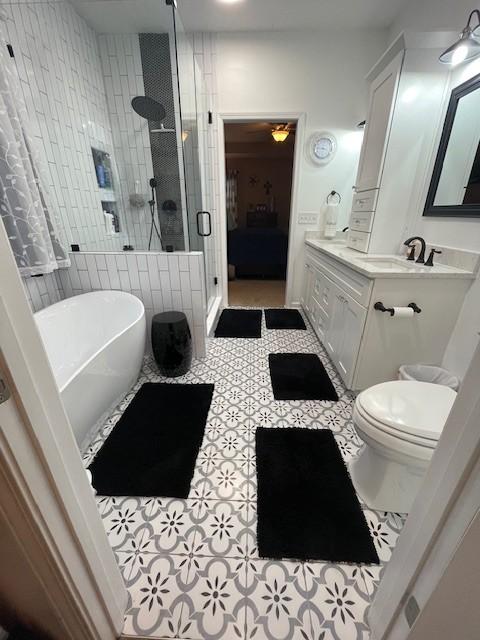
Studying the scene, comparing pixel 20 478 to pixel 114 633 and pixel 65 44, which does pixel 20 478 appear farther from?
pixel 65 44

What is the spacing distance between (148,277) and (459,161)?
7.82 ft

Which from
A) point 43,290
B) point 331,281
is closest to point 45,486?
point 43,290

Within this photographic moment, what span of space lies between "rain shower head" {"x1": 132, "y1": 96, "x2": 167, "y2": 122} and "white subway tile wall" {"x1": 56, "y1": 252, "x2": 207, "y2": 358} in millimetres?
1367

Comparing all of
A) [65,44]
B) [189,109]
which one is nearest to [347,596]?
[189,109]

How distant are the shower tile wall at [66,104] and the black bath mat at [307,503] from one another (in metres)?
2.13

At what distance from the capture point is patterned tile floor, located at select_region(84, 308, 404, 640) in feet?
2.91

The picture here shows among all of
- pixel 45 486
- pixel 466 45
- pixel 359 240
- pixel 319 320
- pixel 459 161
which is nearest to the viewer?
pixel 45 486

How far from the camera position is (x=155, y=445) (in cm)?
153

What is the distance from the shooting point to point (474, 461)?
467mm

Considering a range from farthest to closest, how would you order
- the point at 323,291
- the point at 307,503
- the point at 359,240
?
the point at 323,291
the point at 359,240
the point at 307,503

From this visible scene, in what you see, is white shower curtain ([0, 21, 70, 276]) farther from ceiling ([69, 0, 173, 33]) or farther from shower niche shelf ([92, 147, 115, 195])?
ceiling ([69, 0, 173, 33])

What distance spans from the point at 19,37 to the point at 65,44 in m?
0.54

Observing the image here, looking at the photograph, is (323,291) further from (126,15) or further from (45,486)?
(126,15)

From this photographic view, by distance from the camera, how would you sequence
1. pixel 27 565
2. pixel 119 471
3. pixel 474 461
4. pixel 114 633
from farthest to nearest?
pixel 119 471 → pixel 114 633 → pixel 27 565 → pixel 474 461
